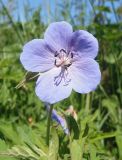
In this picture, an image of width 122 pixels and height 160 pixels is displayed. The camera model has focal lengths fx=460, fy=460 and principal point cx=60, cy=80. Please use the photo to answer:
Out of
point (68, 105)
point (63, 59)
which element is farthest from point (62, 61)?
point (68, 105)

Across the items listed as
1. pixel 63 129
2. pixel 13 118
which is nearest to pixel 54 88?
pixel 63 129

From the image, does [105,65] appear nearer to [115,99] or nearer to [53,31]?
[115,99]

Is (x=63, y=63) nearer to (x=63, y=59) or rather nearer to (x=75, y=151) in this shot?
(x=63, y=59)

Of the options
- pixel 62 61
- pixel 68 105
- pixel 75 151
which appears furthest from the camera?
pixel 68 105

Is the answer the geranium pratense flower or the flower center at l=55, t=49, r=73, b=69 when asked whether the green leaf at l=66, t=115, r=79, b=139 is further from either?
the flower center at l=55, t=49, r=73, b=69

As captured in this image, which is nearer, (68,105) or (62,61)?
(62,61)
